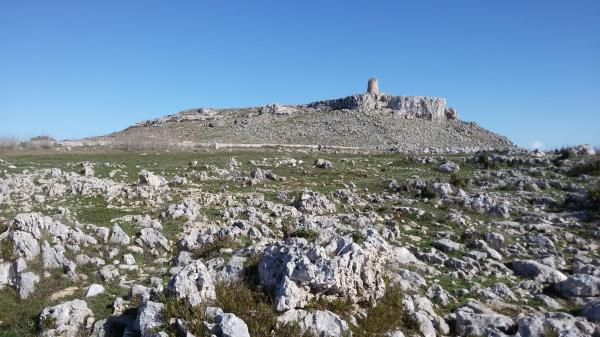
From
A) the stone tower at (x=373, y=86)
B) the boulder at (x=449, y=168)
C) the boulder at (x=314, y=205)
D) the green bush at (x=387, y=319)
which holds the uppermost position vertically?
the stone tower at (x=373, y=86)

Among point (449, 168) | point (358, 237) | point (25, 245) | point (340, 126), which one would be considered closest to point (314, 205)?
point (358, 237)

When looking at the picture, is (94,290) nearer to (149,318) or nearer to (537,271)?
(149,318)

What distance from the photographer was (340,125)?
271 feet

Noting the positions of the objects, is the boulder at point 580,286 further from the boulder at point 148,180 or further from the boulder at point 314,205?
the boulder at point 148,180

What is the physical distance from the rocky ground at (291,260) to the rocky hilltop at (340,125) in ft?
164

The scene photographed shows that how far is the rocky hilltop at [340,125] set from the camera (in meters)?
74.6

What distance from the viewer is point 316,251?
29.1 ft

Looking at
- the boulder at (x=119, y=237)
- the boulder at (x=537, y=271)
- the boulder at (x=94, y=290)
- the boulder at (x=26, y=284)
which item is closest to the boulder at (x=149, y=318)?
the boulder at (x=94, y=290)

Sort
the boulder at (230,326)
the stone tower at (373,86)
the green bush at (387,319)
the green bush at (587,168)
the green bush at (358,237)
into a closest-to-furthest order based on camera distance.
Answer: the boulder at (230,326), the green bush at (387,319), the green bush at (358,237), the green bush at (587,168), the stone tower at (373,86)

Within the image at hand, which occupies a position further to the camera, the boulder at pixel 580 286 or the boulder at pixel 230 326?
the boulder at pixel 580 286

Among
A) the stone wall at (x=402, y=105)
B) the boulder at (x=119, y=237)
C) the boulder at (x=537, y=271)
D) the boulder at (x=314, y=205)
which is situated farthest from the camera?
the stone wall at (x=402, y=105)

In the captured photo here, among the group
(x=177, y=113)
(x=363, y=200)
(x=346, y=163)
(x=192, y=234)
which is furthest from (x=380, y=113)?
(x=192, y=234)

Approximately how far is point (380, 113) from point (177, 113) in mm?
45610

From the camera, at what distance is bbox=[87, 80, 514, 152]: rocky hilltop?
2938 inches
